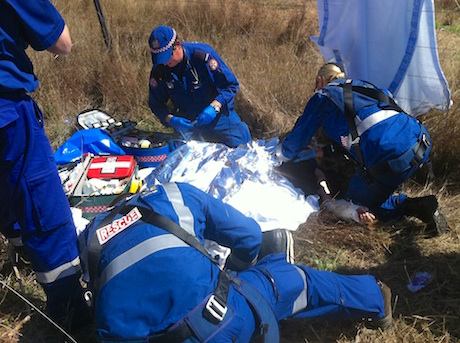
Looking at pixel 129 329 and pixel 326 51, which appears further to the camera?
pixel 326 51

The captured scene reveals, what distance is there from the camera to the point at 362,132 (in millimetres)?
2553

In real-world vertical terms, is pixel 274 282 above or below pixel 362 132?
below

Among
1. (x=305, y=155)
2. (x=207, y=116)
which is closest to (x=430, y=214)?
(x=305, y=155)

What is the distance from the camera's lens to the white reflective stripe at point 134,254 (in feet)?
4.81

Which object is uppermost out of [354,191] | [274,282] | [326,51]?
[326,51]

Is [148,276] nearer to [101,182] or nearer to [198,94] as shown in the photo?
[101,182]

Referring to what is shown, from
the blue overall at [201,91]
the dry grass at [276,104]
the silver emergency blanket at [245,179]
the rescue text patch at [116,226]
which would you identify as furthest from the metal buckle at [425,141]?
the rescue text patch at [116,226]

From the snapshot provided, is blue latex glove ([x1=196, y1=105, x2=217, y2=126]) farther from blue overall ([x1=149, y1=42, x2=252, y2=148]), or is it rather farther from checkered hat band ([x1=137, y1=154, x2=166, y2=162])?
checkered hat band ([x1=137, y1=154, x2=166, y2=162])

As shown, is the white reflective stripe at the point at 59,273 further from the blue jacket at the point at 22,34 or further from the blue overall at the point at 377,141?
the blue overall at the point at 377,141

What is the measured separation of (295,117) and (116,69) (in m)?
2.19

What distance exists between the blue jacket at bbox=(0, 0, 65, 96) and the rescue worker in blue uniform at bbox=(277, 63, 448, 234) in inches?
68.3

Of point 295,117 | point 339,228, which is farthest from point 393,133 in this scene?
point 295,117

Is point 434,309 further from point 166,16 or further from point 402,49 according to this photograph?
point 166,16

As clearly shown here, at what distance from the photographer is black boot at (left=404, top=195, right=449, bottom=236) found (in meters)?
2.56
